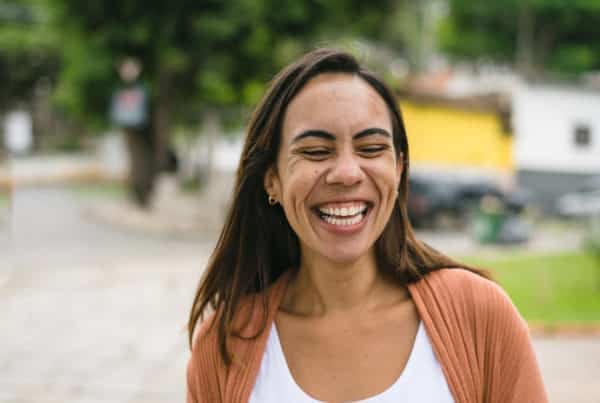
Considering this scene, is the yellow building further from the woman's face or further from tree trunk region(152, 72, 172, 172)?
the woman's face

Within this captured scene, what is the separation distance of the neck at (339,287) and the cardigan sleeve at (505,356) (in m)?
0.31

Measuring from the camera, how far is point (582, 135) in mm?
25453

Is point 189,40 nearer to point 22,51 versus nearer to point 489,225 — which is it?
point 489,225

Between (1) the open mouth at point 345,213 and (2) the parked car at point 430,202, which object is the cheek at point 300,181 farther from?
(2) the parked car at point 430,202

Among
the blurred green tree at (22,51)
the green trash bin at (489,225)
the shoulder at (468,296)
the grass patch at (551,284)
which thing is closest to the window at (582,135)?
the green trash bin at (489,225)

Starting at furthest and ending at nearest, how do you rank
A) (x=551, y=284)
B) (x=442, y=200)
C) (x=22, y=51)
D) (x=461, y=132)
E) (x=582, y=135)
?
(x=22, y=51)
(x=582, y=135)
(x=461, y=132)
(x=442, y=200)
(x=551, y=284)

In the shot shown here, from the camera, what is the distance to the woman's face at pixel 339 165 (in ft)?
5.78

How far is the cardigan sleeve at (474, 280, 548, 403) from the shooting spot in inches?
66.9

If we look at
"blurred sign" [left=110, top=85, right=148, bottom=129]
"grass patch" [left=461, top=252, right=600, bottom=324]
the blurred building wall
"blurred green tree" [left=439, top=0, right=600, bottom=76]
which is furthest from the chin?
"blurred green tree" [left=439, top=0, right=600, bottom=76]

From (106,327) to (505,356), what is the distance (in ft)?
22.8

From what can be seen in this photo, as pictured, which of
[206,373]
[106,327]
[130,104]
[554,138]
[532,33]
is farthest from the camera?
[532,33]

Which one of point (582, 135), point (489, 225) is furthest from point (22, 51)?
point (489, 225)

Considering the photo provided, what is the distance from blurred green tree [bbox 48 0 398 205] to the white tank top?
540 inches

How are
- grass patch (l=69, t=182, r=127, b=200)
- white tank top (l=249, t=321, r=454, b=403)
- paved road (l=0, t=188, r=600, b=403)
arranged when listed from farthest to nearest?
grass patch (l=69, t=182, r=127, b=200), paved road (l=0, t=188, r=600, b=403), white tank top (l=249, t=321, r=454, b=403)
